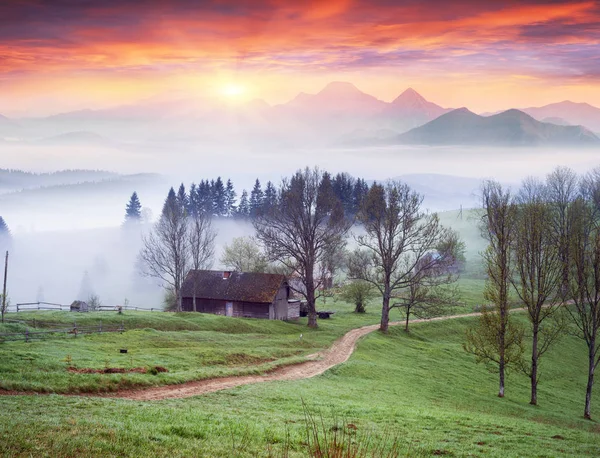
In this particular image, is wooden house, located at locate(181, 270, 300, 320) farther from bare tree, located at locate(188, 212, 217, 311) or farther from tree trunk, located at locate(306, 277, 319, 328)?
tree trunk, located at locate(306, 277, 319, 328)

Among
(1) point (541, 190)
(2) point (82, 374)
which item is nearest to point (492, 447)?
(2) point (82, 374)

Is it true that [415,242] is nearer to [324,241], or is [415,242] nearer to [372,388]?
[324,241]

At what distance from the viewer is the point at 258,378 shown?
35.9 metres

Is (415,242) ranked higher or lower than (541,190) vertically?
lower

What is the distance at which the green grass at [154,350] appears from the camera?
2731 centimetres

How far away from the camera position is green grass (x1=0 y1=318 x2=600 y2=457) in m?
16.1

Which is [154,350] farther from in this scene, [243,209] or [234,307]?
[243,209]

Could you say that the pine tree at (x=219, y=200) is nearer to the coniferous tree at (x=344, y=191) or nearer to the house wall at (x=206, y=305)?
the coniferous tree at (x=344, y=191)

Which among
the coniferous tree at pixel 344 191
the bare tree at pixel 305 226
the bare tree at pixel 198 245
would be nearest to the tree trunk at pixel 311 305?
the bare tree at pixel 305 226

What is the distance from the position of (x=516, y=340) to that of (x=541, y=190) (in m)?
91.7

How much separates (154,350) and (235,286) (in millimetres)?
39469

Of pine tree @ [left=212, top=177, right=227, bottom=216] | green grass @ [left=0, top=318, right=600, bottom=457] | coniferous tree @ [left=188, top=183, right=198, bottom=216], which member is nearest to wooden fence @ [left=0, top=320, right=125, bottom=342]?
green grass @ [left=0, top=318, right=600, bottom=457]

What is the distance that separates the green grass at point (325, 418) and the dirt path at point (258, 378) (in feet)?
5.03

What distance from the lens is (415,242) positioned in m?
67.2
